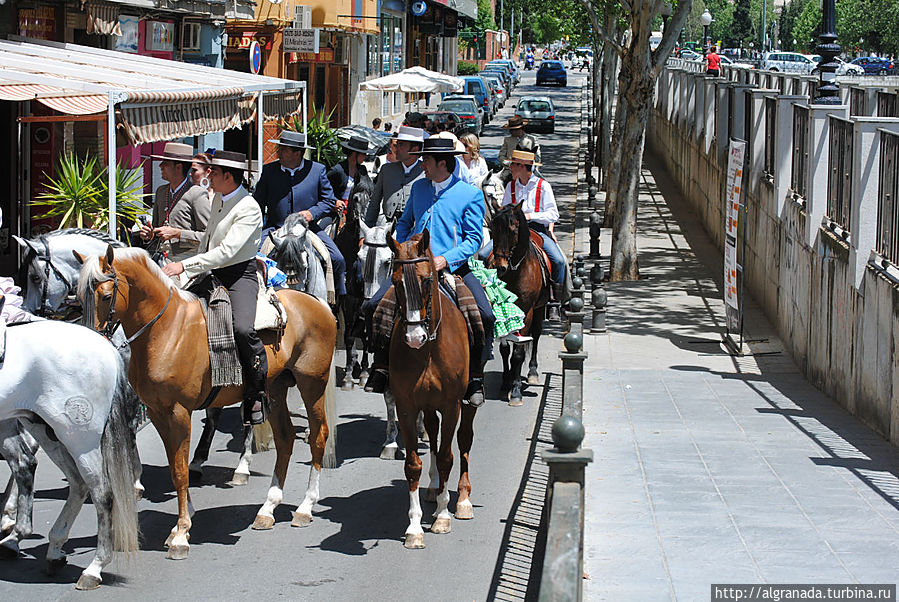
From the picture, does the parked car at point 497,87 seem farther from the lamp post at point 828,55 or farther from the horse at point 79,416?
the horse at point 79,416

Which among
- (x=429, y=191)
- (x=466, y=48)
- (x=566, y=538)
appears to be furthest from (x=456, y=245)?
(x=466, y=48)

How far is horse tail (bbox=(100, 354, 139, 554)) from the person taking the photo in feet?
26.1

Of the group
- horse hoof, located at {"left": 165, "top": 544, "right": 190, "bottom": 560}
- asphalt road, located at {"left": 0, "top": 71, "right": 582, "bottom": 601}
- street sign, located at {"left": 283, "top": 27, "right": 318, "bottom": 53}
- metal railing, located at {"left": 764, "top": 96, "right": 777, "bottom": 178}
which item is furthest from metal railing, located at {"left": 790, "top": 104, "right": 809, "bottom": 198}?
street sign, located at {"left": 283, "top": 27, "right": 318, "bottom": 53}

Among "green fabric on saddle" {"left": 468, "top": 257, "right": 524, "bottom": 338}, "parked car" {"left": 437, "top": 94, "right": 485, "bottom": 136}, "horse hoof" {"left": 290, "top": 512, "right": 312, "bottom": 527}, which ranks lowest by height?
"horse hoof" {"left": 290, "top": 512, "right": 312, "bottom": 527}

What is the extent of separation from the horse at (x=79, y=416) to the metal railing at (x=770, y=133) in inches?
532

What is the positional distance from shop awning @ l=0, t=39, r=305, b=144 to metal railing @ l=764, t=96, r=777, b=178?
25.8ft

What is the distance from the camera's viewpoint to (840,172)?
14.8 meters

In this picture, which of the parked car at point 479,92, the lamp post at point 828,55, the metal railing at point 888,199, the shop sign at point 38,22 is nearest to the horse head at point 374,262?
the metal railing at point 888,199

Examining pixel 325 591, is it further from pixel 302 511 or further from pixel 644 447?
pixel 644 447

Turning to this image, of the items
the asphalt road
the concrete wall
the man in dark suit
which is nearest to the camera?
the asphalt road

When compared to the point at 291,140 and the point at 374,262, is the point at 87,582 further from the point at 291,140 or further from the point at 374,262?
the point at 291,140

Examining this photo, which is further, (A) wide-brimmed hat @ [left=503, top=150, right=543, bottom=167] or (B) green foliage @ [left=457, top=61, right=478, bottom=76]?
(B) green foliage @ [left=457, top=61, right=478, bottom=76]

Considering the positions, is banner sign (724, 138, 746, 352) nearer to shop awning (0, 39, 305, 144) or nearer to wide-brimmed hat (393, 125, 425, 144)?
wide-brimmed hat (393, 125, 425, 144)

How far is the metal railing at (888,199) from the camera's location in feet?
40.3
